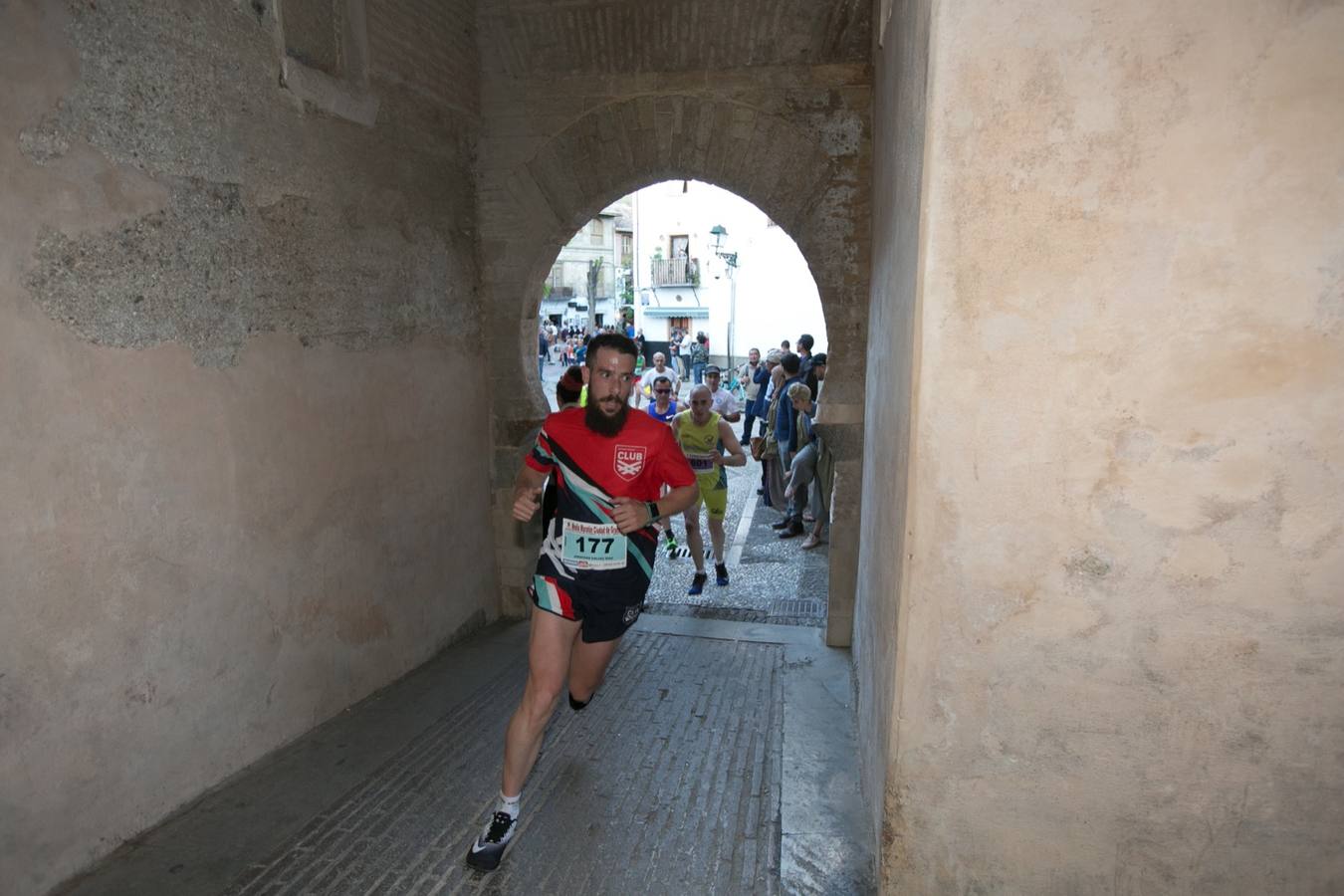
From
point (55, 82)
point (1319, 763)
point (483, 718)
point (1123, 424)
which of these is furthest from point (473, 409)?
point (1319, 763)

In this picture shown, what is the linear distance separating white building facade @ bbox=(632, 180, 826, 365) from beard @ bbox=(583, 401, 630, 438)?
54.9 feet

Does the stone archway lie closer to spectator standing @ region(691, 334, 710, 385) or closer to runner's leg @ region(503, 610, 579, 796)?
runner's leg @ region(503, 610, 579, 796)

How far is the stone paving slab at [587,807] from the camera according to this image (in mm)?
2686

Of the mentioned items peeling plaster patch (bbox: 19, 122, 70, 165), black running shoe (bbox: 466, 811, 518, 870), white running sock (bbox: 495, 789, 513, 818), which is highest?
peeling plaster patch (bbox: 19, 122, 70, 165)

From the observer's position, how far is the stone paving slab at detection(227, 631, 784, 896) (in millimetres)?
2686

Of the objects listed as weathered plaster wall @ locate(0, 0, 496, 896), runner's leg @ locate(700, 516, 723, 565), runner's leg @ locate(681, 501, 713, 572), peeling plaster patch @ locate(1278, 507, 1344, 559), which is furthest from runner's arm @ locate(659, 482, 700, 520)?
runner's leg @ locate(700, 516, 723, 565)

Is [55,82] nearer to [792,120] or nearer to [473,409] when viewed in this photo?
[473,409]

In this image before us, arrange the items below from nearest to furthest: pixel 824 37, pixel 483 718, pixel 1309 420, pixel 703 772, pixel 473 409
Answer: pixel 1309 420, pixel 703 772, pixel 483 718, pixel 824 37, pixel 473 409

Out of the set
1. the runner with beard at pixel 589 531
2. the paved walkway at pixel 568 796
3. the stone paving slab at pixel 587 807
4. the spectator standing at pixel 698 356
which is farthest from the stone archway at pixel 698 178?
the spectator standing at pixel 698 356

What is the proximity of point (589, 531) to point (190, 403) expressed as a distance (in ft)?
5.16

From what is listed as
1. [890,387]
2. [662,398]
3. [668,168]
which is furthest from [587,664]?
[662,398]

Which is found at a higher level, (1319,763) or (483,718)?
(1319,763)

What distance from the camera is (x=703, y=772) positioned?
3352 mm

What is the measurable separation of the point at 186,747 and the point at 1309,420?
370 cm
